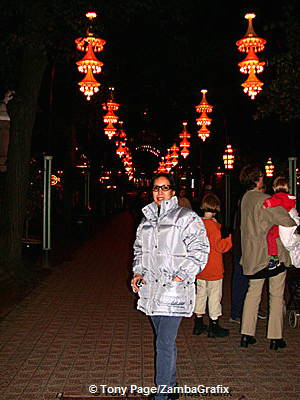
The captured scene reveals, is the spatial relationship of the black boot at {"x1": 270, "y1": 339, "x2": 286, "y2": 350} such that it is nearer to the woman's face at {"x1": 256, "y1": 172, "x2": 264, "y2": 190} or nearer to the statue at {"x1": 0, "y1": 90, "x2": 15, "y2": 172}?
the woman's face at {"x1": 256, "y1": 172, "x2": 264, "y2": 190}

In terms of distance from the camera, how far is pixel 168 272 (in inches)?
213

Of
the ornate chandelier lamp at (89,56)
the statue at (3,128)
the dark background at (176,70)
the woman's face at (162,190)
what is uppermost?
the dark background at (176,70)

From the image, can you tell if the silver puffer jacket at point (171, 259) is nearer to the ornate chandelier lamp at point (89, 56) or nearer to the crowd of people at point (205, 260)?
→ the crowd of people at point (205, 260)

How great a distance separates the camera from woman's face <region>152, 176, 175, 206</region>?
18.5ft

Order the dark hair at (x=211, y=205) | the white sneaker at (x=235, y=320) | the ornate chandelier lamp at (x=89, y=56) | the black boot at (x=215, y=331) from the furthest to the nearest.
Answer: the ornate chandelier lamp at (x=89, y=56) < the white sneaker at (x=235, y=320) < the dark hair at (x=211, y=205) < the black boot at (x=215, y=331)

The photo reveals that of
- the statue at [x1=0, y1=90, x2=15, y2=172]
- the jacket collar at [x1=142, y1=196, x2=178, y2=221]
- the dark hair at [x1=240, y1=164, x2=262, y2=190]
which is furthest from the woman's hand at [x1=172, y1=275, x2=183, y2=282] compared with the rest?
the statue at [x1=0, y1=90, x2=15, y2=172]

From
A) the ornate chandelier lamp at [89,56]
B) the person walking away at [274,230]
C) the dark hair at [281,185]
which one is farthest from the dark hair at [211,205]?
the ornate chandelier lamp at [89,56]

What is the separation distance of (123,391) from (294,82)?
27.5 feet

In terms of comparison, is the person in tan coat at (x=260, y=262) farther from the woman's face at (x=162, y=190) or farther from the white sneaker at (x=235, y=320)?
the woman's face at (x=162, y=190)

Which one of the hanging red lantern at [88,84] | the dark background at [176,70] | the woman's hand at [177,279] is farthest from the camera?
the dark background at [176,70]

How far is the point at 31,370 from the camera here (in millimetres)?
6727

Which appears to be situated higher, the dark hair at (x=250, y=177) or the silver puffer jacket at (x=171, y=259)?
the dark hair at (x=250, y=177)

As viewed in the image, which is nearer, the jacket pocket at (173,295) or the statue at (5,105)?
the jacket pocket at (173,295)

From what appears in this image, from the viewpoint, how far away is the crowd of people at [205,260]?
542 centimetres
